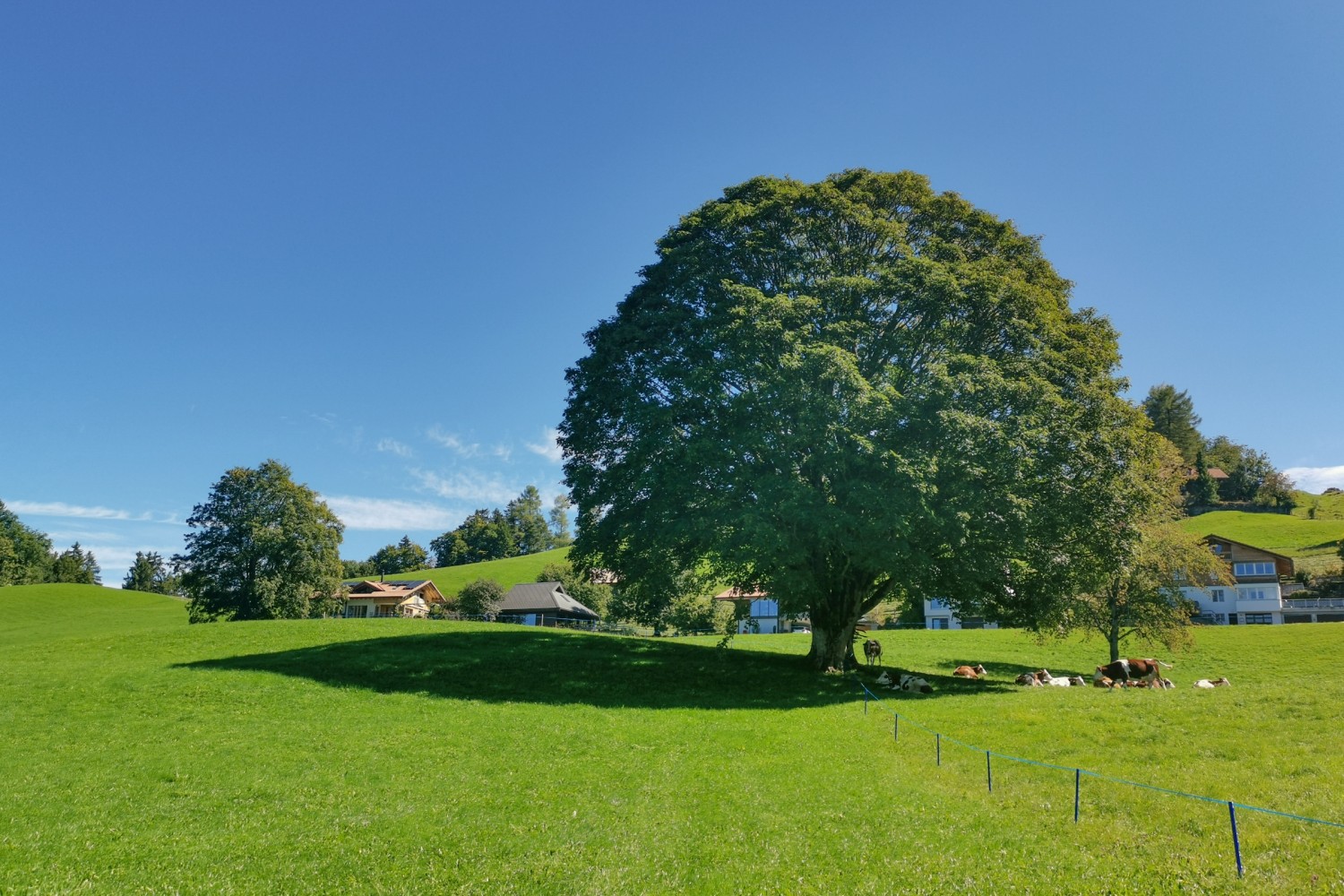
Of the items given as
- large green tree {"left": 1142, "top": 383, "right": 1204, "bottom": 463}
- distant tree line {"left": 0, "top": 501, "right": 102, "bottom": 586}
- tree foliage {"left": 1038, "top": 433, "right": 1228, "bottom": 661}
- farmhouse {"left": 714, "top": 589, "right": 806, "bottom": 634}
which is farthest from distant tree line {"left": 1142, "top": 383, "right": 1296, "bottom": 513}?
distant tree line {"left": 0, "top": 501, "right": 102, "bottom": 586}

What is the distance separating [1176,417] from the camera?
16075cm

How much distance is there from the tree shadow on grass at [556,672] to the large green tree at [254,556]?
3722 centimetres

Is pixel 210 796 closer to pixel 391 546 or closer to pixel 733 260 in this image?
pixel 733 260

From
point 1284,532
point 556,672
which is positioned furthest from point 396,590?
point 1284,532

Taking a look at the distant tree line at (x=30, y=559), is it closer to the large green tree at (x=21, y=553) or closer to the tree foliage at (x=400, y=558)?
the large green tree at (x=21, y=553)

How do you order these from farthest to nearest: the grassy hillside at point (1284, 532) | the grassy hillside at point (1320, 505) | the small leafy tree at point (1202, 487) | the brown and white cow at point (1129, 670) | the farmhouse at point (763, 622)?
1. the small leafy tree at point (1202, 487)
2. the grassy hillside at point (1320, 505)
3. the grassy hillside at point (1284, 532)
4. the farmhouse at point (763, 622)
5. the brown and white cow at point (1129, 670)

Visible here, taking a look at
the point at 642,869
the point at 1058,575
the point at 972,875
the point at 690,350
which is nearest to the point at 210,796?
the point at 642,869

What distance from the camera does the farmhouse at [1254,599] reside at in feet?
296

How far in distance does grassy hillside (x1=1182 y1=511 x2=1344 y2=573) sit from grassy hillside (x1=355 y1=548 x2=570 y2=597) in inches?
4361

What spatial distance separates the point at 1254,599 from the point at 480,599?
97.7 metres

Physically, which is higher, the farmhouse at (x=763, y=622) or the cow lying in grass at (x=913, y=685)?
the cow lying in grass at (x=913, y=685)

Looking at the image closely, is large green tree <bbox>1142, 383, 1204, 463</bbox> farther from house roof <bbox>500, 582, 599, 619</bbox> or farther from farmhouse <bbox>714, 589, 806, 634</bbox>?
house roof <bbox>500, 582, 599, 619</bbox>

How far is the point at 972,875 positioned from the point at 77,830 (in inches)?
639

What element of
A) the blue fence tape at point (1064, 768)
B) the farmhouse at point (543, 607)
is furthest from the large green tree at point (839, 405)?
the farmhouse at point (543, 607)
